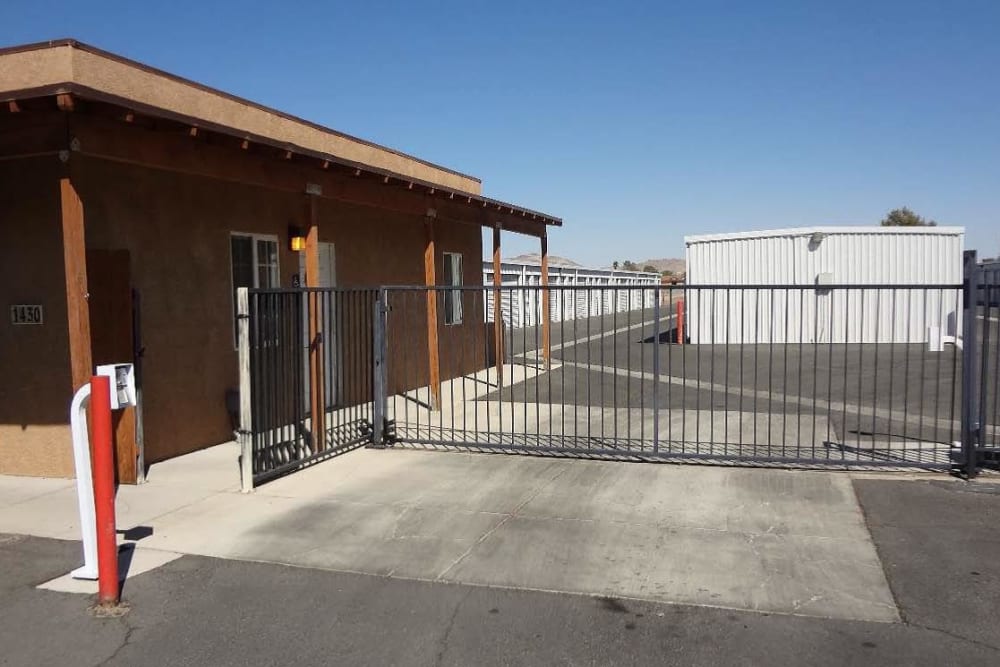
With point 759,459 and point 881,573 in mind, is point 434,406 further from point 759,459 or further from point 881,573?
point 881,573

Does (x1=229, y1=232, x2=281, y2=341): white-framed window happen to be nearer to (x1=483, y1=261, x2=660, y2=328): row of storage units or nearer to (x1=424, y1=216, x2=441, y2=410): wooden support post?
(x1=424, y1=216, x2=441, y2=410): wooden support post

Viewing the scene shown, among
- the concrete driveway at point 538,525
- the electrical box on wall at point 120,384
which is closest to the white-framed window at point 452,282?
the concrete driveway at point 538,525

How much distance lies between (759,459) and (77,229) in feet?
21.6

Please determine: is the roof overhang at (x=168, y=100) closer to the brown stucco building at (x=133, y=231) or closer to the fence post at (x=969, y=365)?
the brown stucco building at (x=133, y=231)

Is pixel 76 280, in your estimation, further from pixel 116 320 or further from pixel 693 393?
pixel 693 393

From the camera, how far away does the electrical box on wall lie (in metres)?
4.91

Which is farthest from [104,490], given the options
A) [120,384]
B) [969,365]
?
[969,365]

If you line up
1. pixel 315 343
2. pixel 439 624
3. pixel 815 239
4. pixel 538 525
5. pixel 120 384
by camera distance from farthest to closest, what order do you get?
pixel 815 239, pixel 315 343, pixel 538 525, pixel 120 384, pixel 439 624

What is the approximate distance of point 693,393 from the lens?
559 inches

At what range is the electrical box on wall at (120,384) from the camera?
4.91 metres

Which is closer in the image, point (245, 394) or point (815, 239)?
point (245, 394)

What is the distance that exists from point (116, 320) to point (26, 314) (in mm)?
1043

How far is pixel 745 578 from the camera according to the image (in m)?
5.26

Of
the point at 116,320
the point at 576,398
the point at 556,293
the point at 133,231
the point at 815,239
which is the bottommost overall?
the point at 576,398
